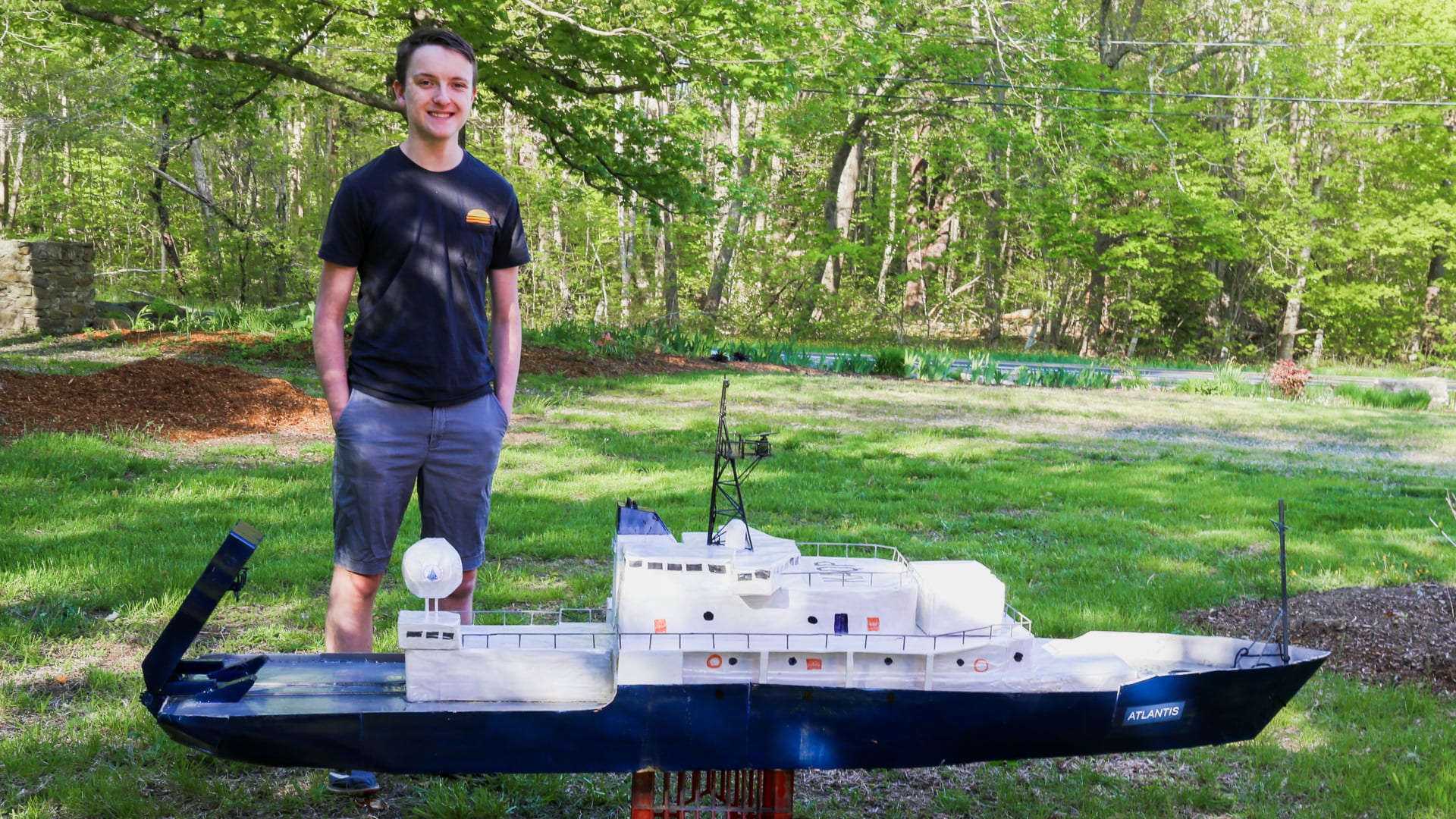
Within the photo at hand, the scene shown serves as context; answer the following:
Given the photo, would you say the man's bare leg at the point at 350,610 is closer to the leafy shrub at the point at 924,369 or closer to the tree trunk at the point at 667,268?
the leafy shrub at the point at 924,369

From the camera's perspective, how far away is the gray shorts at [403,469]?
3357 millimetres

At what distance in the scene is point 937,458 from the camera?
11094 millimetres

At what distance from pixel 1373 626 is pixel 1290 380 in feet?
53.9

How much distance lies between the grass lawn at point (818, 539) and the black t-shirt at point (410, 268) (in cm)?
151

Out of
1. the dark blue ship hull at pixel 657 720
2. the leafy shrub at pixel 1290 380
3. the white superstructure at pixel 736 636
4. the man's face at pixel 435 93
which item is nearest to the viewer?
the dark blue ship hull at pixel 657 720

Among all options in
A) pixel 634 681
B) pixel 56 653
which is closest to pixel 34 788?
pixel 56 653

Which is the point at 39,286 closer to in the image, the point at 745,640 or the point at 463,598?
Answer: the point at 463,598

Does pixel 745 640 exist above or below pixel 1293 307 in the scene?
below

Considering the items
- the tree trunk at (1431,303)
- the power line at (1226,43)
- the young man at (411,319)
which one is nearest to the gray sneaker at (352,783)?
the young man at (411,319)

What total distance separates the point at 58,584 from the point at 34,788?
239 cm

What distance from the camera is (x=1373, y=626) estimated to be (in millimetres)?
5605

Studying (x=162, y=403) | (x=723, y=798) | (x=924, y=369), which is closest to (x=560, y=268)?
(x=924, y=369)

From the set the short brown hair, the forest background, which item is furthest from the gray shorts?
the forest background

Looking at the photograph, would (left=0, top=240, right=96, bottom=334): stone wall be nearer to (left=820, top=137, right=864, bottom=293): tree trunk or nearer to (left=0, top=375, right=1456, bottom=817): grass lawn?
(left=0, top=375, right=1456, bottom=817): grass lawn
